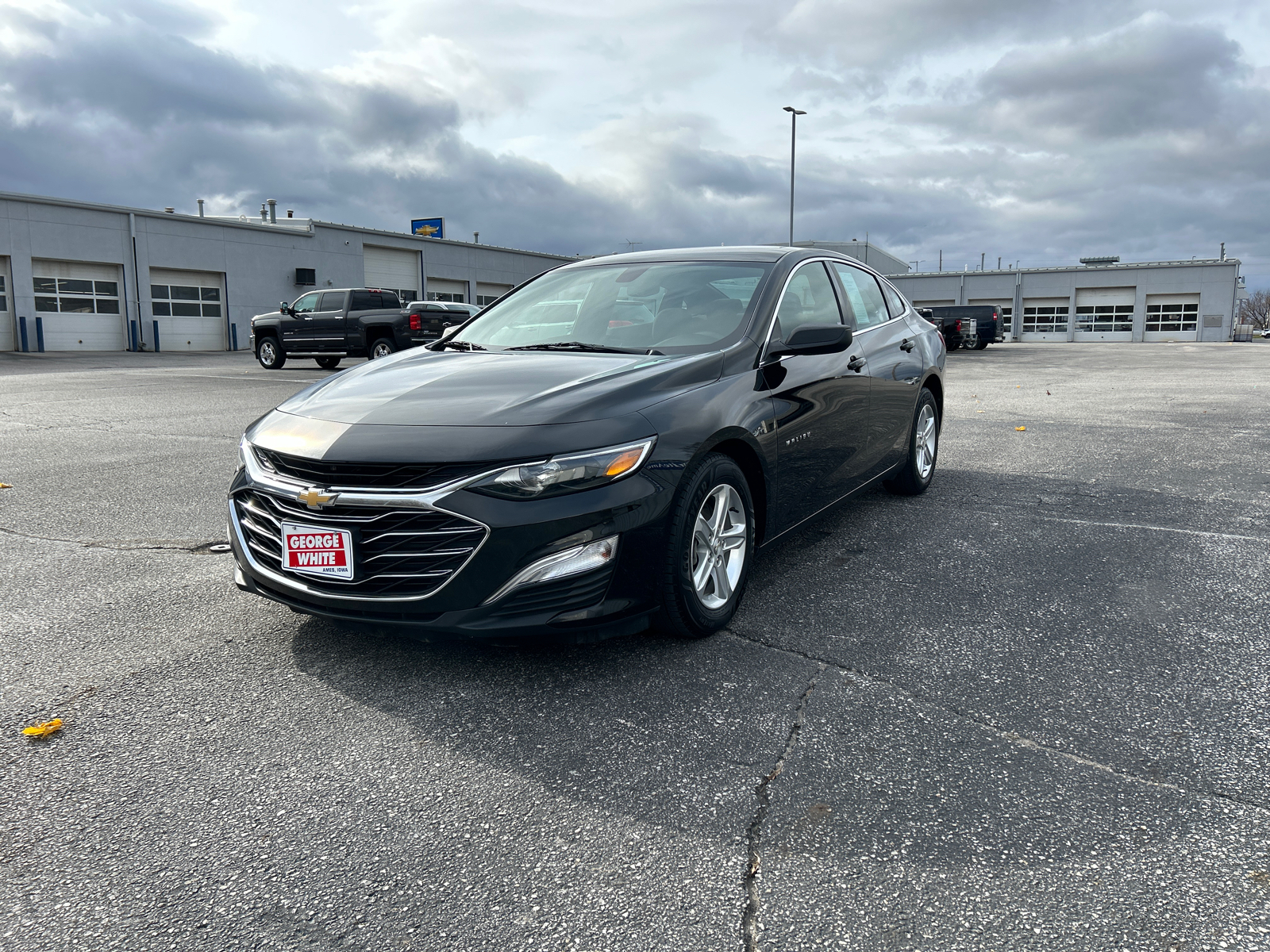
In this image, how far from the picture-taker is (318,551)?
3.02 metres

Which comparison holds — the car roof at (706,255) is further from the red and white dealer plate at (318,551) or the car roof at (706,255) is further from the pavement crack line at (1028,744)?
the red and white dealer plate at (318,551)

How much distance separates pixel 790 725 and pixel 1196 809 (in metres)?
1.06

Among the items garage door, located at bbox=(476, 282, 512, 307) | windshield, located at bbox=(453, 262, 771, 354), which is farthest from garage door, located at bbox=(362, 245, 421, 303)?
windshield, located at bbox=(453, 262, 771, 354)

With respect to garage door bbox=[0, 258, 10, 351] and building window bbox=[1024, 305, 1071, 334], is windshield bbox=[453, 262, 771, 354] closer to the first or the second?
garage door bbox=[0, 258, 10, 351]

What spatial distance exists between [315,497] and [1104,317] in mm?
68660

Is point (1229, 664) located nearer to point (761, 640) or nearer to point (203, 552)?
point (761, 640)

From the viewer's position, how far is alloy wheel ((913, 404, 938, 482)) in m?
6.01

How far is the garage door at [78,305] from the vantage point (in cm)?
3198

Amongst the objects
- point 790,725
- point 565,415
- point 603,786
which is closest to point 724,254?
point 565,415

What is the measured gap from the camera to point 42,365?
2342cm

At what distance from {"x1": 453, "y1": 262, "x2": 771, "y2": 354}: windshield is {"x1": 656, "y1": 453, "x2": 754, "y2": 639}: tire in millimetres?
649

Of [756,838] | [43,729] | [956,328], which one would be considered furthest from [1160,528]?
[956,328]

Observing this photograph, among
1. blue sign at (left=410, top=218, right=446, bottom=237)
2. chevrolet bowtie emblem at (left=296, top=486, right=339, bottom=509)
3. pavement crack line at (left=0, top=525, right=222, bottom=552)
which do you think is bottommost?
pavement crack line at (left=0, top=525, right=222, bottom=552)

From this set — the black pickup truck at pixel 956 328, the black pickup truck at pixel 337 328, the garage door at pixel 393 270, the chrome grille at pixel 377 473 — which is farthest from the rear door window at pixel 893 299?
the garage door at pixel 393 270
